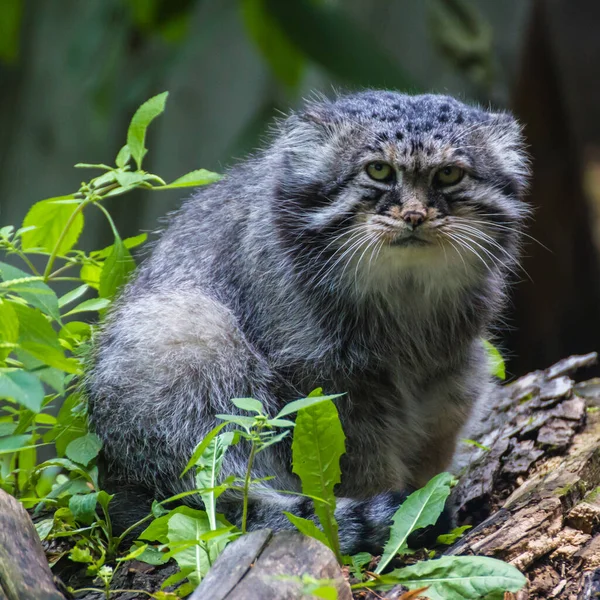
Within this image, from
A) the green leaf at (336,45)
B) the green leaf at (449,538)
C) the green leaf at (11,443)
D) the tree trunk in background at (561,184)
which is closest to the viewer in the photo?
the green leaf at (11,443)

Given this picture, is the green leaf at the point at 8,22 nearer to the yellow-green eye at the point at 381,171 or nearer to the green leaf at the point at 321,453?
the yellow-green eye at the point at 381,171

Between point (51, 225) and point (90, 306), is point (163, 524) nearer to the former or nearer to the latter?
point (90, 306)

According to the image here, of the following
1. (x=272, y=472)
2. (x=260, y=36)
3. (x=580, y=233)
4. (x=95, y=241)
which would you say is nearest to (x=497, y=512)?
(x=272, y=472)

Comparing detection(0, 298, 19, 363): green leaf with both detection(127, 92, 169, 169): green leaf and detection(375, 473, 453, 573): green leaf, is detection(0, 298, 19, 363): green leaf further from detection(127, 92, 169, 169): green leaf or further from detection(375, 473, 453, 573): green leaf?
detection(375, 473, 453, 573): green leaf

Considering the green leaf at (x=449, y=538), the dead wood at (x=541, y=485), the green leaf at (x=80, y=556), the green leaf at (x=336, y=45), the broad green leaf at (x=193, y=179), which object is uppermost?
the green leaf at (x=336, y=45)

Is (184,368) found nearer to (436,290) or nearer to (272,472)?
(272,472)

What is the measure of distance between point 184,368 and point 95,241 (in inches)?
161

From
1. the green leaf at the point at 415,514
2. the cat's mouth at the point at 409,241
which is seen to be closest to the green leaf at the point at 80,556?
the green leaf at the point at 415,514

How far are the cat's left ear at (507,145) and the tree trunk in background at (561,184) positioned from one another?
3460 mm

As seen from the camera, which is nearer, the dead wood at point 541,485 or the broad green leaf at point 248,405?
the broad green leaf at point 248,405

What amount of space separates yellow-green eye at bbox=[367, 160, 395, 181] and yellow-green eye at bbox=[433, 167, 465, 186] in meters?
0.16

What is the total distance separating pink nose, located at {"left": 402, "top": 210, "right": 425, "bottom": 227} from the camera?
2.94 meters

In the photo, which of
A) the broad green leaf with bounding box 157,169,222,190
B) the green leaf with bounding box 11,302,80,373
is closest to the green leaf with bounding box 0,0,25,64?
the broad green leaf with bounding box 157,169,222,190

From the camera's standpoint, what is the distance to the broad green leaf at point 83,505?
9.45 ft
